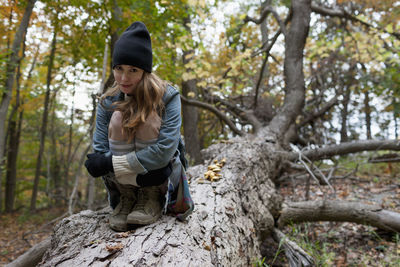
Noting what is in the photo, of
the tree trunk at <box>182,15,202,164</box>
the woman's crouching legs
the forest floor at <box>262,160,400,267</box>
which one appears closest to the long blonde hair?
the woman's crouching legs

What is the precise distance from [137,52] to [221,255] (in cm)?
139

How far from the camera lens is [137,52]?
153cm

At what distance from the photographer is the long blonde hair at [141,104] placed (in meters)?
1.58

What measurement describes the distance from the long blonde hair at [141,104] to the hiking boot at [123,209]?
416mm

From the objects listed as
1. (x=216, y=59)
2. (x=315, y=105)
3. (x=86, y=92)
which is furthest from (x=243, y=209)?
(x=86, y=92)

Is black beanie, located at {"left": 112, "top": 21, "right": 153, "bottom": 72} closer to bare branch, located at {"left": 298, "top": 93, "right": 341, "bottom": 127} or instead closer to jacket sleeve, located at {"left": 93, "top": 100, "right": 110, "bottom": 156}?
jacket sleeve, located at {"left": 93, "top": 100, "right": 110, "bottom": 156}

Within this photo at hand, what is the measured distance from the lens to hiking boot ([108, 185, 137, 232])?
163 centimetres

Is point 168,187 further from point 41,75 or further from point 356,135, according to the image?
point 41,75

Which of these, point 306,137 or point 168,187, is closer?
point 168,187

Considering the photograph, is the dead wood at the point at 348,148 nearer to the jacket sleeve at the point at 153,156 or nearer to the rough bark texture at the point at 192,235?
the rough bark texture at the point at 192,235

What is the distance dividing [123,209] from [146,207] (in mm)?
198

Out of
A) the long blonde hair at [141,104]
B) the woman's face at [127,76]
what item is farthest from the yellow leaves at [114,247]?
the woman's face at [127,76]

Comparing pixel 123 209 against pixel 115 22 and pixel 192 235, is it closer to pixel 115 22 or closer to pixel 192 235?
pixel 192 235

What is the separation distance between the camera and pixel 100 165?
155 cm
